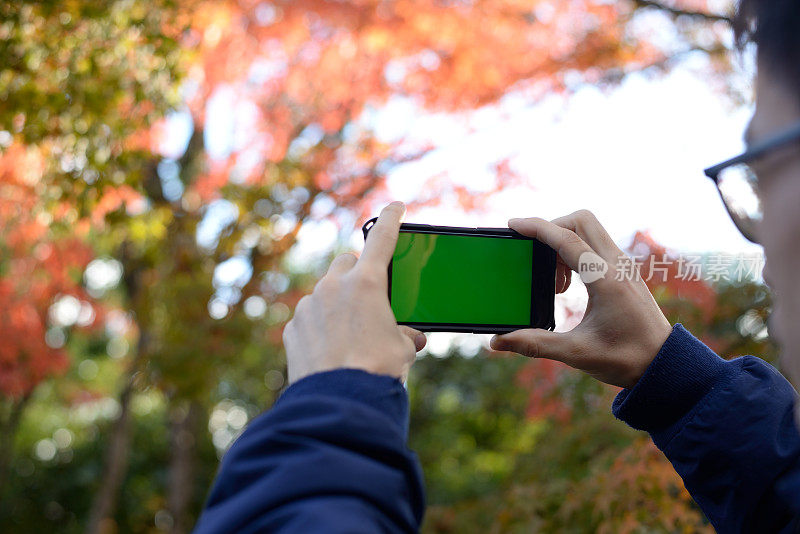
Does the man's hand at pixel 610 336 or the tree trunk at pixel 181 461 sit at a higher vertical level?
the man's hand at pixel 610 336

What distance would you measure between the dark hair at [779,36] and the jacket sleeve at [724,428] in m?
0.53

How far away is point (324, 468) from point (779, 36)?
1.95 feet

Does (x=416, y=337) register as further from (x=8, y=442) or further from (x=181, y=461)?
(x=8, y=442)

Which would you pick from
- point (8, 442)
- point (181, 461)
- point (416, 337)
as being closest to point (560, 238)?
point (416, 337)

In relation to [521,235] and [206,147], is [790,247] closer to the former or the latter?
[521,235]

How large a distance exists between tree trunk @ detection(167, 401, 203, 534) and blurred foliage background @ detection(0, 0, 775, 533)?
0.02 metres

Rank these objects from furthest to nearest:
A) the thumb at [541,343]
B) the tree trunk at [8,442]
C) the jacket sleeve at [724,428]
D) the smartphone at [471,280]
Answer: the tree trunk at [8,442]
the smartphone at [471,280]
the thumb at [541,343]
the jacket sleeve at [724,428]

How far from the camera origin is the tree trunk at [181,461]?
6.19 metres

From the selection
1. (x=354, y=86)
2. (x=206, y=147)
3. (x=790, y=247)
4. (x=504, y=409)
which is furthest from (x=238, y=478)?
(x=504, y=409)

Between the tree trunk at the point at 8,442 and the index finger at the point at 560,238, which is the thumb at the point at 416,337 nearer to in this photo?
the index finger at the point at 560,238

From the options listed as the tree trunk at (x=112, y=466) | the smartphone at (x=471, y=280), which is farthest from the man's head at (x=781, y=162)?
the tree trunk at (x=112, y=466)

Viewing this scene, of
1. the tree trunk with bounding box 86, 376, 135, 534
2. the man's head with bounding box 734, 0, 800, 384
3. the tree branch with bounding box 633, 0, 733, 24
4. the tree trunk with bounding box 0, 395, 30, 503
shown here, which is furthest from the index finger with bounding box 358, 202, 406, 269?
the tree trunk with bounding box 0, 395, 30, 503

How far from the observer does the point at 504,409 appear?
8.88m

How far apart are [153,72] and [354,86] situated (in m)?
2.96
